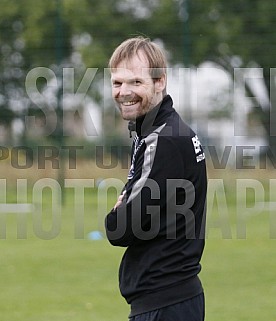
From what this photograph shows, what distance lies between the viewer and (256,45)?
13.7 m

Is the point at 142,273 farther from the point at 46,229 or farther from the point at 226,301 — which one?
the point at 46,229

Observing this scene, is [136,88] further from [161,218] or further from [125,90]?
[161,218]

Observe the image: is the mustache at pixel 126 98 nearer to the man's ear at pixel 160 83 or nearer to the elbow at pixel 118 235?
the man's ear at pixel 160 83

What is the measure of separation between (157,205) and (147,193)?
0.19ft

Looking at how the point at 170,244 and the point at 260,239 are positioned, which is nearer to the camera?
the point at 170,244

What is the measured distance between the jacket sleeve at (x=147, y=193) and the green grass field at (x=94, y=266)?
291cm

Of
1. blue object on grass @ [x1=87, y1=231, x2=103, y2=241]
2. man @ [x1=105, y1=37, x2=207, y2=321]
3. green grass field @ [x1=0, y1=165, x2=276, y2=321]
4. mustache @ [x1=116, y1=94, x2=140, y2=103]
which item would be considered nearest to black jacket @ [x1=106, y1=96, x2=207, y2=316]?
man @ [x1=105, y1=37, x2=207, y2=321]

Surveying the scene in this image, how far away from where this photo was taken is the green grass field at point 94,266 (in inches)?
250

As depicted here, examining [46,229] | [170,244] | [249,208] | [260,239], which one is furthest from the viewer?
[249,208]

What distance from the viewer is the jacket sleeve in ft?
10.4

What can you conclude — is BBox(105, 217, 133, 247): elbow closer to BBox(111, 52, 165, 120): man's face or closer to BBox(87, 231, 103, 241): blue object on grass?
BBox(111, 52, 165, 120): man's face

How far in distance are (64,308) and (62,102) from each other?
7540mm

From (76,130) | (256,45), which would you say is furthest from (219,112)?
(76,130)

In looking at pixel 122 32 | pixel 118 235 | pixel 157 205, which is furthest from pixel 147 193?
pixel 122 32
